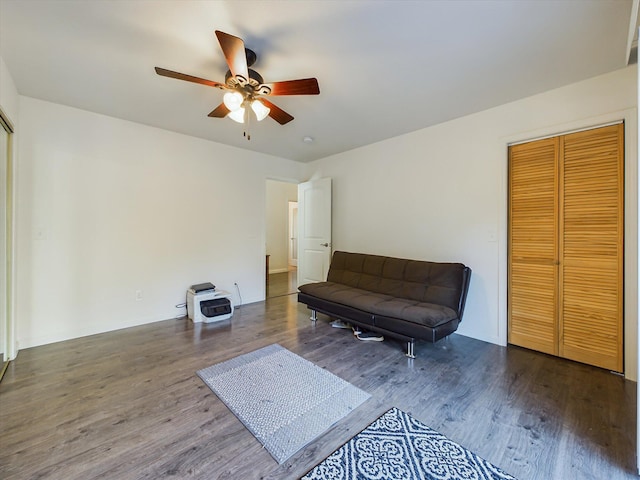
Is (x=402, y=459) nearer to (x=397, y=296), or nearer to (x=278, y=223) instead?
(x=397, y=296)

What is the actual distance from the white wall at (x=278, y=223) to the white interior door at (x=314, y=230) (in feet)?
8.57

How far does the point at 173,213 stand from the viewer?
12.4 ft

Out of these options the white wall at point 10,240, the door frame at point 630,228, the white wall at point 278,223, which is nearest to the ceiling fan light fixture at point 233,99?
the white wall at point 10,240

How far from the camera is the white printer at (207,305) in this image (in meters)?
3.63

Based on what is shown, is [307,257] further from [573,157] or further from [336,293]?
[573,157]

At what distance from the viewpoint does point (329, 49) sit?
2010 millimetres

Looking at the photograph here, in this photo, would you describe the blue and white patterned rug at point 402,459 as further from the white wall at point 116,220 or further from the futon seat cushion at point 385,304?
the white wall at point 116,220

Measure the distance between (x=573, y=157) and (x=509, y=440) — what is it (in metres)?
2.49

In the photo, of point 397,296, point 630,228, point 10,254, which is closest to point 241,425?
point 397,296

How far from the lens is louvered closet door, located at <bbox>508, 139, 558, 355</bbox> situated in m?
2.66

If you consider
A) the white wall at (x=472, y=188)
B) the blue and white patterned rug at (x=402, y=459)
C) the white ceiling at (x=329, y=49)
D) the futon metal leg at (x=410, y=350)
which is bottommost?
the blue and white patterned rug at (x=402, y=459)

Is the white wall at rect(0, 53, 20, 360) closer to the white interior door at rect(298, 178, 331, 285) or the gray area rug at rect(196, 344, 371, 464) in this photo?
the gray area rug at rect(196, 344, 371, 464)

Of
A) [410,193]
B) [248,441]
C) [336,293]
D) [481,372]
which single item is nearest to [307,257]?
[336,293]

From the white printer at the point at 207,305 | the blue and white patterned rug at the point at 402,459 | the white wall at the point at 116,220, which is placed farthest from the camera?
the white printer at the point at 207,305
